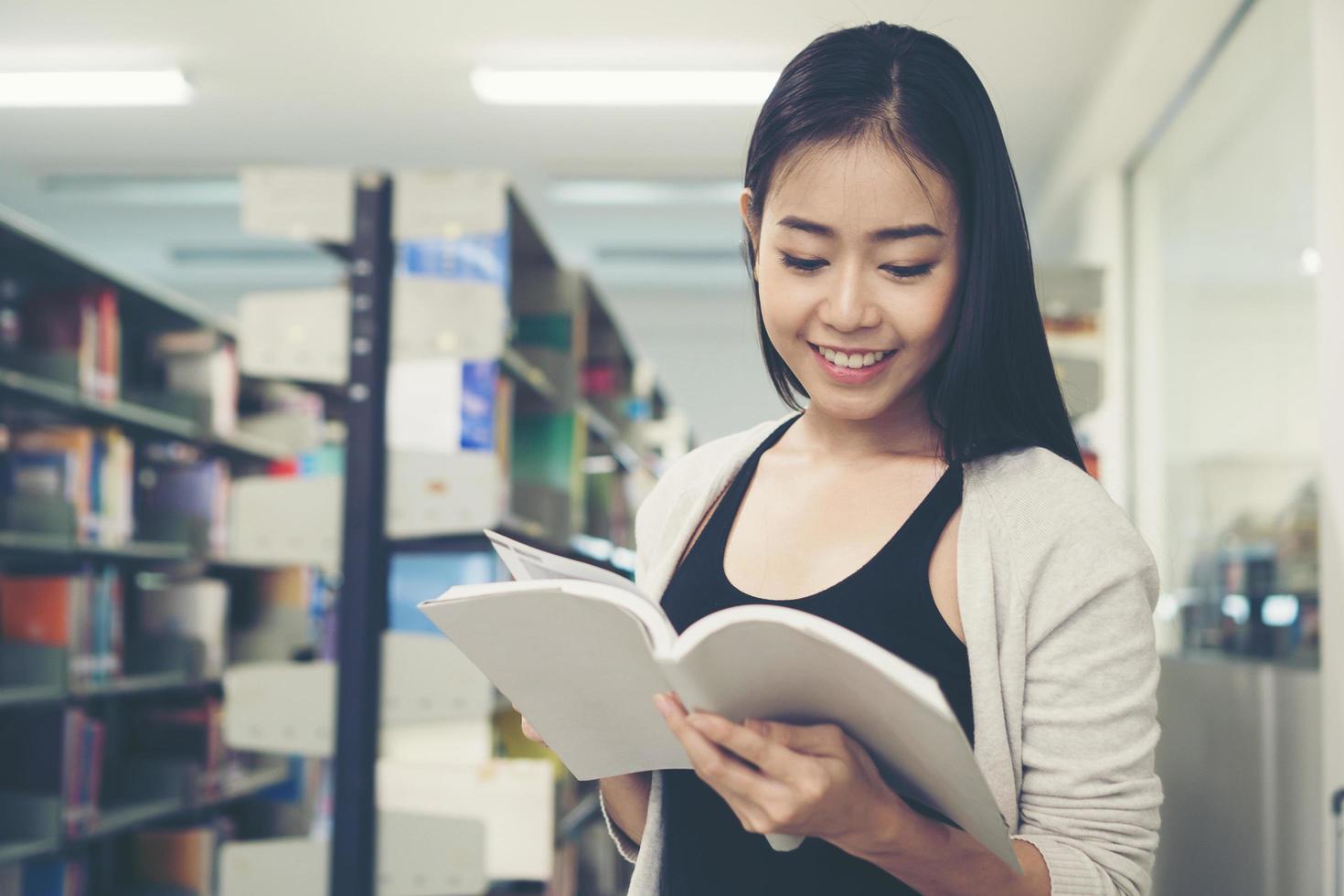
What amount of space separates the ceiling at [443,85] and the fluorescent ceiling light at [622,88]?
7cm

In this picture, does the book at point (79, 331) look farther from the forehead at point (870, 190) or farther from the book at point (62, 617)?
the forehead at point (870, 190)

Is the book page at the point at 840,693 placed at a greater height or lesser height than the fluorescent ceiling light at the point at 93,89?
lesser

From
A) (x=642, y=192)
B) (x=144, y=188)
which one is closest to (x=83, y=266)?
(x=144, y=188)

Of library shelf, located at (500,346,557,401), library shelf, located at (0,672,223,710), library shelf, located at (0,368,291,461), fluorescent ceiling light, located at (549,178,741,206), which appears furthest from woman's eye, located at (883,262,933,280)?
fluorescent ceiling light, located at (549,178,741,206)

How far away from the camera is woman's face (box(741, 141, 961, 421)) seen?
89cm

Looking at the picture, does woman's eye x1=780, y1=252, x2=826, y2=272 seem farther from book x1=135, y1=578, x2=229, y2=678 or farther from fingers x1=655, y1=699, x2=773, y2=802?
book x1=135, y1=578, x2=229, y2=678

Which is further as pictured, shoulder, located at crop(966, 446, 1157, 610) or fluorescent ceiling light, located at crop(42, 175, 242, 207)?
fluorescent ceiling light, located at crop(42, 175, 242, 207)

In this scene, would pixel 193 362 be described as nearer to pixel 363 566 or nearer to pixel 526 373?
pixel 526 373

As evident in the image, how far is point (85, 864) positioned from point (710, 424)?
539 cm

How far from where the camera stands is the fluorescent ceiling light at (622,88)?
4.59m

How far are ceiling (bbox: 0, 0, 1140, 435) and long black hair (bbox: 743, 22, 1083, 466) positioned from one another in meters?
2.66

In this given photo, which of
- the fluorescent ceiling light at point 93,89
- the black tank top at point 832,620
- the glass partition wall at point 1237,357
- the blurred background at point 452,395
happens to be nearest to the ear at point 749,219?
the black tank top at point 832,620

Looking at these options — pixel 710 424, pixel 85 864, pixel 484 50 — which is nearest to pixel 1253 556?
pixel 484 50

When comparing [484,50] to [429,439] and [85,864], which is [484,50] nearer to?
[429,439]
